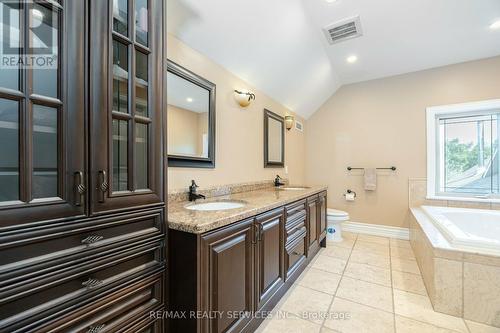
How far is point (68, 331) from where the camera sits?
764 millimetres

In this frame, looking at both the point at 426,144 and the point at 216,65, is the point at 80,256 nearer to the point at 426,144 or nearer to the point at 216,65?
the point at 216,65

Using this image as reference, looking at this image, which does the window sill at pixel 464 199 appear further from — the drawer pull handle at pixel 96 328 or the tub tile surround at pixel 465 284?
the drawer pull handle at pixel 96 328

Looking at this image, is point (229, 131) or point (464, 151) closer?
point (229, 131)

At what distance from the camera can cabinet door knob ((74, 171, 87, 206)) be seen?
772 millimetres

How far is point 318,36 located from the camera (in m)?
2.59

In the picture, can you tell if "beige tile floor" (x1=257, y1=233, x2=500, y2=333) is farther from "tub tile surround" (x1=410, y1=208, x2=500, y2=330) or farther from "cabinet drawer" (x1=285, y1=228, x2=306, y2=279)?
"cabinet drawer" (x1=285, y1=228, x2=306, y2=279)

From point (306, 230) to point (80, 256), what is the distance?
1966 mm

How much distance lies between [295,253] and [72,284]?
5.60ft

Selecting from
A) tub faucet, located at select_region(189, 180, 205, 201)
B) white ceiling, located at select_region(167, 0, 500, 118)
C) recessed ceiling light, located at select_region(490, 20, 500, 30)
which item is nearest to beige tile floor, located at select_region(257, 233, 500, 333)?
tub faucet, located at select_region(189, 180, 205, 201)

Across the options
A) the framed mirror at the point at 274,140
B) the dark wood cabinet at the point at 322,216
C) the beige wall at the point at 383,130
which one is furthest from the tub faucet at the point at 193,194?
the beige wall at the point at 383,130

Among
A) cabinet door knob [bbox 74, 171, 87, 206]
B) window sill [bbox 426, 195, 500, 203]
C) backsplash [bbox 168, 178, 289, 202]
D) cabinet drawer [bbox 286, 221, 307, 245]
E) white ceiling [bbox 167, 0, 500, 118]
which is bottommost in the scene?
cabinet drawer [bbox 286, 221, 307, 245]

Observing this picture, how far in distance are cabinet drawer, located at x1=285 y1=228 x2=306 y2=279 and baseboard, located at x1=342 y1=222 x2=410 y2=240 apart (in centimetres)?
193
